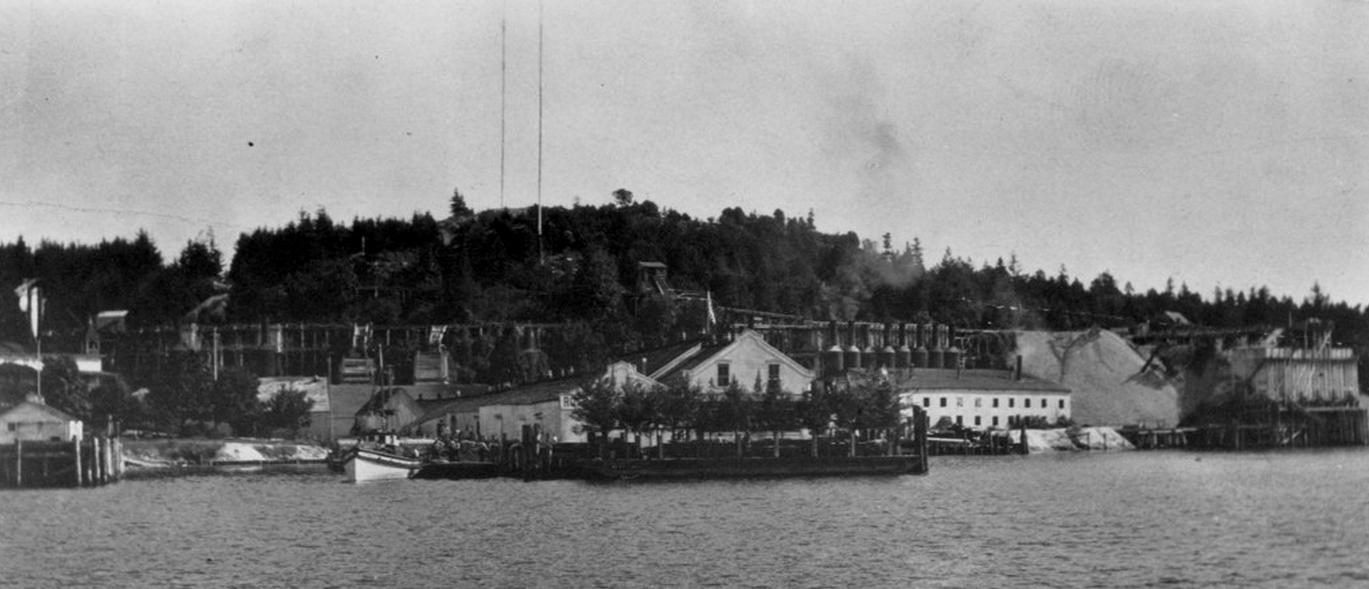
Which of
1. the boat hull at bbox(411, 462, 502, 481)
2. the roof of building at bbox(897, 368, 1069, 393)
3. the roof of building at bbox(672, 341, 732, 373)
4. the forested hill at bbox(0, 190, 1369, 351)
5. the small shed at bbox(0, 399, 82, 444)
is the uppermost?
the forested hill at bbox(0, 190, 1369, 351)

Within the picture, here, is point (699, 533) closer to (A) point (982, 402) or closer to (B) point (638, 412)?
(B) point (638, 412)

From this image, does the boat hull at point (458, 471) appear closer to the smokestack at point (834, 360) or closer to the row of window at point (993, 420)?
the smokestack at point (834, 360)

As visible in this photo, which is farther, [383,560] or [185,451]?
[185,451]

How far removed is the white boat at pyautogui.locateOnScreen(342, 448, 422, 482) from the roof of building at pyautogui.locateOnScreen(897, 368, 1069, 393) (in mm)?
43653

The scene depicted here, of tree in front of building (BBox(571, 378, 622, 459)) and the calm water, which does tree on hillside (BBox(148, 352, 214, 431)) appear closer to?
the calm water

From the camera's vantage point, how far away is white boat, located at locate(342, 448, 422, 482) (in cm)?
7656

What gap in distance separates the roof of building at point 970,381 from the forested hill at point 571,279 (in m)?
15.0

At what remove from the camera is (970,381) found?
120562 mm

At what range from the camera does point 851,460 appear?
3081 inches

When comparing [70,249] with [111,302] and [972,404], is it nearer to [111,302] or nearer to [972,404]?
[111,302]

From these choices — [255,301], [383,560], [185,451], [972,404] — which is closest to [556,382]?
[185,451]

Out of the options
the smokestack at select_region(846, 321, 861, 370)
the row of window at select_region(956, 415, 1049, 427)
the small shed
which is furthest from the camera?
the smokestack at select_region(846, 321, 861, 370)

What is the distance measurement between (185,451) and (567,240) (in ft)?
294

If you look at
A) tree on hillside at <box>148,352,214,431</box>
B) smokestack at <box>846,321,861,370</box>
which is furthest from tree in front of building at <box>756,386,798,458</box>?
tree on hillside at <box>148,352,214,431</box>
